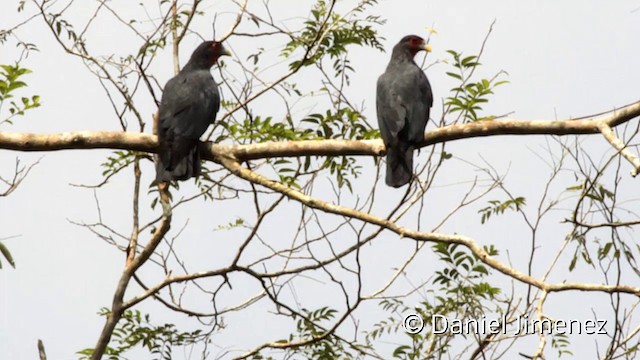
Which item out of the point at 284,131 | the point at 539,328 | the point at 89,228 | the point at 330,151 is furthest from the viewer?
the point at 89,228

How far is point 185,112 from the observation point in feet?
27.1

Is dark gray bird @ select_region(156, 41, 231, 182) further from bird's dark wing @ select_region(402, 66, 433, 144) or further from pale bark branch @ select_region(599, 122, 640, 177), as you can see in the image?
pale bark branch @ select_region(599, 122, 640, 177)

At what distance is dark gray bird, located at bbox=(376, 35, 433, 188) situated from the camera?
26.4 feet

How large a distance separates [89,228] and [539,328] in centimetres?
380

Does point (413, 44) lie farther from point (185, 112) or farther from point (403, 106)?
point (185, 112)

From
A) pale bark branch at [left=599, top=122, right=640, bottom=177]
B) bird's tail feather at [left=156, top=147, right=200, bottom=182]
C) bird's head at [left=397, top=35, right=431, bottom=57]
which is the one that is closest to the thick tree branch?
pale bark branch at [left=599, top=122, right=640, bottom=177]

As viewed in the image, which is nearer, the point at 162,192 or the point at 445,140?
the point at 445,140

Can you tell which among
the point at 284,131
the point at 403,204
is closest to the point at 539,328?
the point at 403,204

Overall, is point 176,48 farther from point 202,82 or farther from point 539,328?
point 539,328

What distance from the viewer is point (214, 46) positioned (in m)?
9.23

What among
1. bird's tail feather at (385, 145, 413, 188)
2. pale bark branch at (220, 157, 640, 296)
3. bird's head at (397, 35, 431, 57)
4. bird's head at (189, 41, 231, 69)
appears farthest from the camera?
bird's head at (397, 35, 431, 57)

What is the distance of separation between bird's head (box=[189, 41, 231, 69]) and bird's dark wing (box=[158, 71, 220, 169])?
0.57ft

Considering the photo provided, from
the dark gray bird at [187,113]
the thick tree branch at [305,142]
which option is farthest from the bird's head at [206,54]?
the thick tree branch at [305,142]

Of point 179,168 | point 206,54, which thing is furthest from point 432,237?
point 206,54
